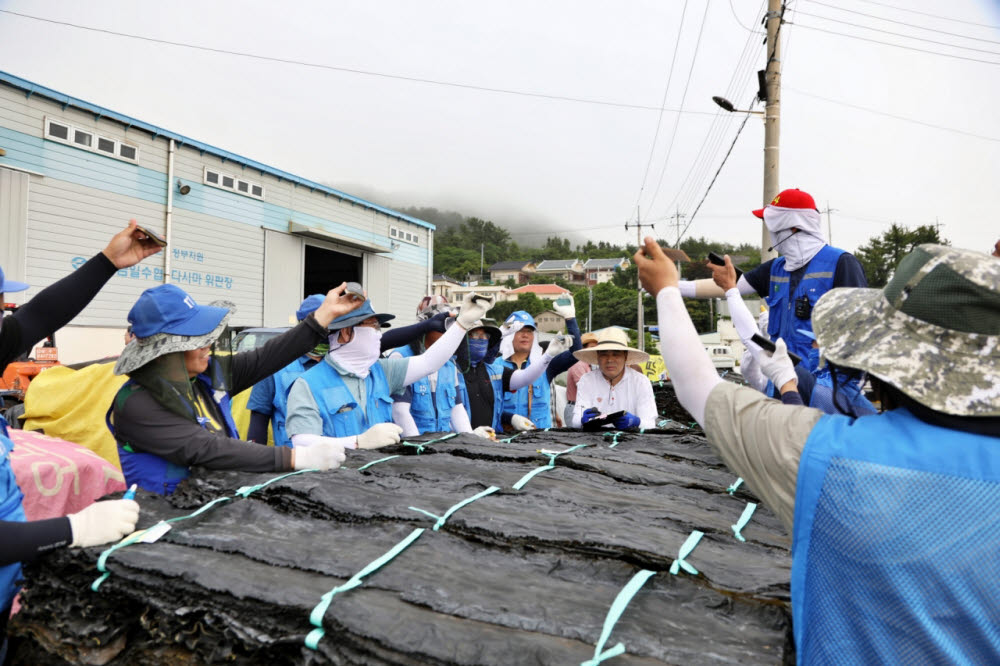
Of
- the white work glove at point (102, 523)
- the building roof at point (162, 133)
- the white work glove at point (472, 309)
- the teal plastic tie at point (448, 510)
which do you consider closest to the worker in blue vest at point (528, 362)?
the white work glove at point (472, 309)

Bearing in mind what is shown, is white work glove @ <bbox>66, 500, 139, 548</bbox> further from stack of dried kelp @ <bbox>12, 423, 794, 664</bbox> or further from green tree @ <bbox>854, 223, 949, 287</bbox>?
green tree @ <bbox>854, 223, 949, 287</bbox>

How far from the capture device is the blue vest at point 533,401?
5863mm

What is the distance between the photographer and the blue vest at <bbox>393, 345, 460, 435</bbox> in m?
4.70

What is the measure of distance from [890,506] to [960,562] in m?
0.12

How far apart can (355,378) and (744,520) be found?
248 cm

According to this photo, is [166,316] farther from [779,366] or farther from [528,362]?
[528,362]

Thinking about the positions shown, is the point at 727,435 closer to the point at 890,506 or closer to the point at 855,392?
the point at 890,506

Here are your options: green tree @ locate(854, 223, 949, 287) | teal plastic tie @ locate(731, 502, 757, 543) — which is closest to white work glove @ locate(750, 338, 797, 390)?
teal plastic tie @ locate(731, 502, 757, 543)

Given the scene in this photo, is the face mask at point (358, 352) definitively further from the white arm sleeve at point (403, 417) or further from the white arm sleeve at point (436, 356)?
the white arm sleeve at point (403, 417)

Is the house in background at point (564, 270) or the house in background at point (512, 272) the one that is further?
the house in background at point (564, 270)

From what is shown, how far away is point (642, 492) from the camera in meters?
1.87

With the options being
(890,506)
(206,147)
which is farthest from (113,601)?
(206,147)

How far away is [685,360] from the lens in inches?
49.7

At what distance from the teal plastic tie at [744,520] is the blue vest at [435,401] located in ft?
10.2
